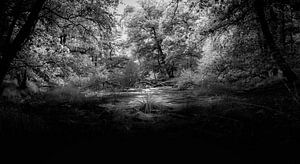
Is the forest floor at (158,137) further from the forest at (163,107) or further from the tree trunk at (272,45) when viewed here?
the tree trunk at (272,45)

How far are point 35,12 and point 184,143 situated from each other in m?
6.13

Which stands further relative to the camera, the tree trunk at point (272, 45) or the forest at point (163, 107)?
the tree trunk at point (272, 45)

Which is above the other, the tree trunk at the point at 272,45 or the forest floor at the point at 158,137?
the tree trunk at the point at 272,45

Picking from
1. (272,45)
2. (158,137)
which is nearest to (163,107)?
(158,137)

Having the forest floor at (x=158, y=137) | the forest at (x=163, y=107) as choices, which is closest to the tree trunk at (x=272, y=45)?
the forest at (x=163, y=107)

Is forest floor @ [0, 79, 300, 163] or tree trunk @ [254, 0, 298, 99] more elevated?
tree trunk @ [254, 0, 298, 99]

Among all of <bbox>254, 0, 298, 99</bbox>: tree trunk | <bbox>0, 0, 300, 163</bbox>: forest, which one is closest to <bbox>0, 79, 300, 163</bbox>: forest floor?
<bbox>0, 0, 300, 163</bbox>: forest

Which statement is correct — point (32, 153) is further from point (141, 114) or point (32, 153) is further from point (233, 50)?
point (233, 50)

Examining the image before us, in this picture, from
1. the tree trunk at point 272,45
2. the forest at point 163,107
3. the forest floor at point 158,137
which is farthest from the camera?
the tree trunk at point 272,45

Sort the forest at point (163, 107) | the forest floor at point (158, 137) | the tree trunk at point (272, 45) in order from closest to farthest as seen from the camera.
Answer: the forest floor at point (158, 137), the forest at point (163, 107), the tree trunk at point (272, 45)

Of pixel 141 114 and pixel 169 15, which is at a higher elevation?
pixel 169 15

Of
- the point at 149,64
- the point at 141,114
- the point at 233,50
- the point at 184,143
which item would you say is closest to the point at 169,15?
the point at 233,50

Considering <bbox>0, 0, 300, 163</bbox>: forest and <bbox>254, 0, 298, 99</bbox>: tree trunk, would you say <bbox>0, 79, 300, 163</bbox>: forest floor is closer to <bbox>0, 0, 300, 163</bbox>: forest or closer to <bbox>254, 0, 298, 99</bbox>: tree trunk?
<bbox>0, 0, 300, 163</bbox>: forest

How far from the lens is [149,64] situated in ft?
111
